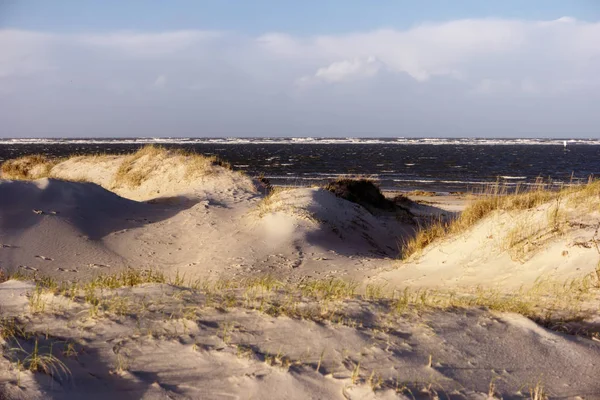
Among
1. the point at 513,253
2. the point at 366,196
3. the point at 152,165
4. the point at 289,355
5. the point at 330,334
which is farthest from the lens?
the point at 152,165

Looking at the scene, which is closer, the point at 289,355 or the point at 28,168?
the point at 289,355

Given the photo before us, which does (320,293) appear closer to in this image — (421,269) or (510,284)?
(510,284)

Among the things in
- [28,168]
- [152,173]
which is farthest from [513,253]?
[28,168]

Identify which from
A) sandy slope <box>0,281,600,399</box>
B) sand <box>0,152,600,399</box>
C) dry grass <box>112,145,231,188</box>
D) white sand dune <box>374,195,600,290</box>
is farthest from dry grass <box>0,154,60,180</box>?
sandy slope <box>0,281,600,399</box>

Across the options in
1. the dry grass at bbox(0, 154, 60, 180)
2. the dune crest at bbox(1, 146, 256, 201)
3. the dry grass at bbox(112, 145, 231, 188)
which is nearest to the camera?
the dune crest at bbox(1, 146, 256, 201)

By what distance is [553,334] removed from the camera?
173 inches

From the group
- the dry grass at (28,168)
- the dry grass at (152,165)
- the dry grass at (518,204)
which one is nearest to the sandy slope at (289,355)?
the dry grass at (518,204)

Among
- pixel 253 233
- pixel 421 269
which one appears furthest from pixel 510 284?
pixel 253 233

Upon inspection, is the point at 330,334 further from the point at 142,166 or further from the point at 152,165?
the point at 142,166

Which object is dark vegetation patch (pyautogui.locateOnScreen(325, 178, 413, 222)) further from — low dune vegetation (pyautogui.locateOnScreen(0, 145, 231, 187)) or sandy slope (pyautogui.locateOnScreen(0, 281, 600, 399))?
sandy slope (pyautogui.locateOnScreen(0, 281, 600, 399))

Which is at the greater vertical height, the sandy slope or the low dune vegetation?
the low dune vegetation

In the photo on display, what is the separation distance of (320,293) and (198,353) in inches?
70.4

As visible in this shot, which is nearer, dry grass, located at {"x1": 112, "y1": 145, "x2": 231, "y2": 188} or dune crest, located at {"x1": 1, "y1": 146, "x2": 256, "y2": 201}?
dune crest, located at {"x1": 1, "y1": 146, "x2": 256, "y2": 201}

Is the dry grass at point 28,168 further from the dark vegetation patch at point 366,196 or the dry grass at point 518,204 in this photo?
the dry grass at point 518,204
